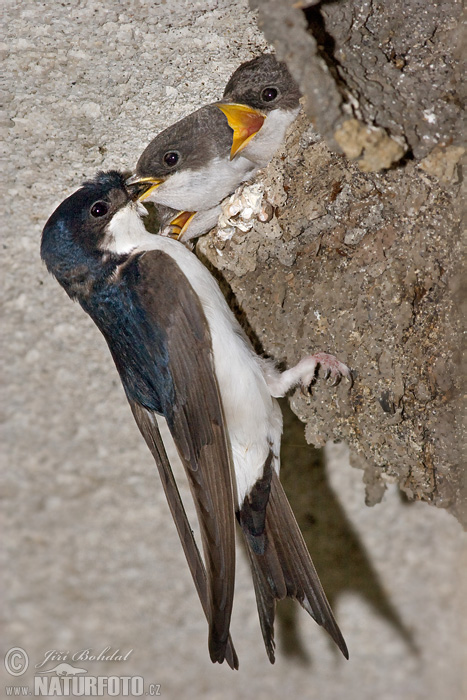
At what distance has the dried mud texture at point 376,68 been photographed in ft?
3.89

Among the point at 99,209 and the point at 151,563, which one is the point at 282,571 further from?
the point at 151,563

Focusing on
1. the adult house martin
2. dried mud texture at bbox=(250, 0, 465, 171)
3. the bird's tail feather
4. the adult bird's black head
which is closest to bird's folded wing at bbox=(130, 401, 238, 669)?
the adult house martin

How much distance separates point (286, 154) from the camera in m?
1.57

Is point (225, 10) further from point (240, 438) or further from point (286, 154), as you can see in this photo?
point (240, 438)

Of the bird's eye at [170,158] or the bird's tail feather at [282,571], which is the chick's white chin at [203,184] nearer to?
the bird's eye at [170,158]

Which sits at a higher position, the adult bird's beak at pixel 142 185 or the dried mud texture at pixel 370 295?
the adult bird's beak at pixel 142 185

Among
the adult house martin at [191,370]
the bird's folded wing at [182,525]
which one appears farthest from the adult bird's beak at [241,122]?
the bird's folded wing at [182,525]

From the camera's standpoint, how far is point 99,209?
4.93 ft

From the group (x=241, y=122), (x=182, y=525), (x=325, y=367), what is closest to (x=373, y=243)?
(x=325, y=367)

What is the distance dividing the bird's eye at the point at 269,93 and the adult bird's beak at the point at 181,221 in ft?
1.06

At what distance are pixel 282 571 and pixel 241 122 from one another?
1.00 meters

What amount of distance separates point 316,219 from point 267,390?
41 centimetres

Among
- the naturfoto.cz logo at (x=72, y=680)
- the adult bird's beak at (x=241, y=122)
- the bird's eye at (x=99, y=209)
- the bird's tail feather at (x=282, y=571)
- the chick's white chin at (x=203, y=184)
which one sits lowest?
the naturfoto.cz logo at (x=72, y=680)

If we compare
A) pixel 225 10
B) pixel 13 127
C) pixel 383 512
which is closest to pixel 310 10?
pixel 225 10
